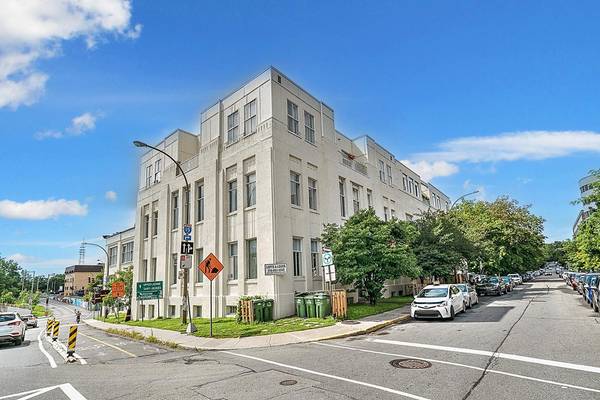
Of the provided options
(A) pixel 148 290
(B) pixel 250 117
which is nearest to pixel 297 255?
(B) pixel 250 117

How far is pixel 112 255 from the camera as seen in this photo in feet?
177

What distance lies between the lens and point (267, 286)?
19.3m

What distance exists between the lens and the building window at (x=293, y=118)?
22938 mm

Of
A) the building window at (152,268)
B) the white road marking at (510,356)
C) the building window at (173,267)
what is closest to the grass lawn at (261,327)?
the white road marking at (510,356)

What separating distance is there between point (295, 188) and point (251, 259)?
483 cm

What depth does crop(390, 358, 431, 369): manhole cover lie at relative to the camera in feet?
27.0

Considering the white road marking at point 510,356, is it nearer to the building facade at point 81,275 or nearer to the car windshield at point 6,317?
the car windshield at point 6,317

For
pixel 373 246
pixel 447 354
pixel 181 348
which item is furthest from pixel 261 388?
pixel 373 246

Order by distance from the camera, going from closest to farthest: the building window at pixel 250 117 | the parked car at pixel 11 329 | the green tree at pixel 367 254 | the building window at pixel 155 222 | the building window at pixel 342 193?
1. the parked car at pixel 11 329
2. the green tree at pixel 367 254
3. the building window at pixel 250 117
4. the building window at pixel 342 193
5. the building window at pixel 155 222

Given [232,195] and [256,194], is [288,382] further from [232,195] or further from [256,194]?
[232,195]

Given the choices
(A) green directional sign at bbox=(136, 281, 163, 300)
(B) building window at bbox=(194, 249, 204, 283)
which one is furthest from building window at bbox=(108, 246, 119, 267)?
(A) green directional sign at bbox=(136, 281, 163, 300)

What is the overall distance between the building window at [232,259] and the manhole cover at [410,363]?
14.3 metres

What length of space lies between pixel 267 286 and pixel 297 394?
42.3 feet

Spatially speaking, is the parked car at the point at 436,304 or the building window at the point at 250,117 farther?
the building window at the point at 250,117
